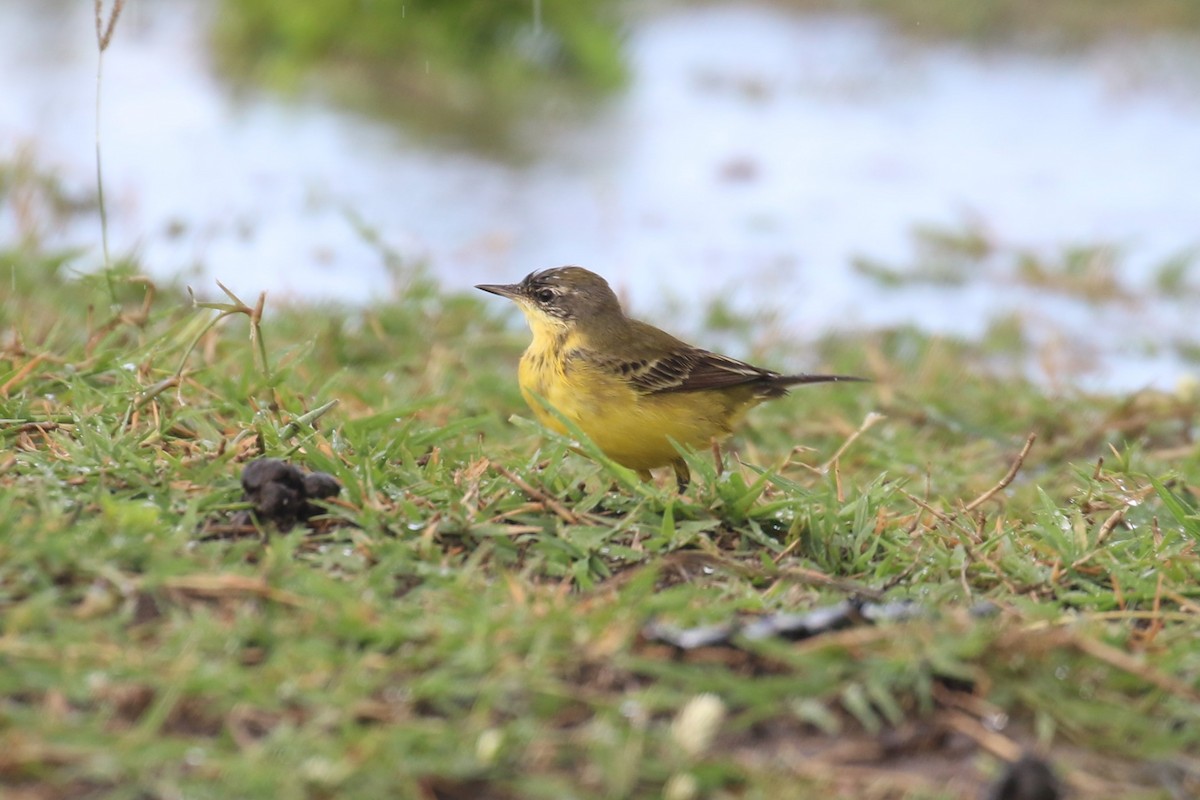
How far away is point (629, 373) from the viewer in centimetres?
462

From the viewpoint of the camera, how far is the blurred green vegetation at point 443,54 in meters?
12.6

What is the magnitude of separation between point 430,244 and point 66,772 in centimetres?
709

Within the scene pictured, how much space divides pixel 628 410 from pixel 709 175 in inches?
288

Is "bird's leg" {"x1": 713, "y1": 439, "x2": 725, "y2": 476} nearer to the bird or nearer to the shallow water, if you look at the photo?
the bird

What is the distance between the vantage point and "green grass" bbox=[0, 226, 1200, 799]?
250cm

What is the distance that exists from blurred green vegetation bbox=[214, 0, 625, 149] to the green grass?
848cm

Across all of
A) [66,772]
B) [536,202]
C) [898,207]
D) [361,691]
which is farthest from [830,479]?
[898,207]

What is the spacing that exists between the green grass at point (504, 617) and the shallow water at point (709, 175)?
10.9 feet

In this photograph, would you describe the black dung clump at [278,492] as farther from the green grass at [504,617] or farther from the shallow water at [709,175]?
the shallow water at [709,175]

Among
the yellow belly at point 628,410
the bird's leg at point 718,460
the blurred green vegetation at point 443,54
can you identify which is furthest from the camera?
the blurred green vegetation at point 443,54

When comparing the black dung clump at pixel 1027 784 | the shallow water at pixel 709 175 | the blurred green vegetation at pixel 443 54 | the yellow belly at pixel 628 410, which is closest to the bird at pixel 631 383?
the yellow belly at pixel 628 410

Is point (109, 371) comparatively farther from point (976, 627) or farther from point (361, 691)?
point (976, 627)

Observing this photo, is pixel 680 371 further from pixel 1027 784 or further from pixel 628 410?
pixel 1027 784

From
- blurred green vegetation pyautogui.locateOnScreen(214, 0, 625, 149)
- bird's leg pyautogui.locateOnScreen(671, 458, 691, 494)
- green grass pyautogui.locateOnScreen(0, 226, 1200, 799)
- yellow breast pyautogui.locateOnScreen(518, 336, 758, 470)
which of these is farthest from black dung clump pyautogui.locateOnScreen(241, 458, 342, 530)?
blurred green vegetation pyautogui.locateOnScreen(214, 0, 625, 149)
